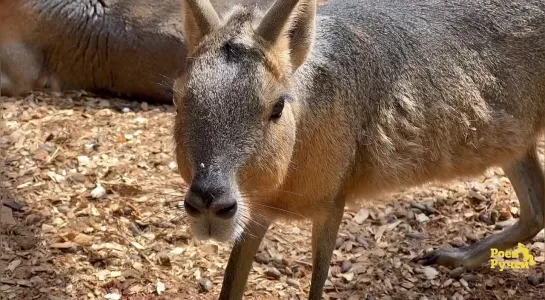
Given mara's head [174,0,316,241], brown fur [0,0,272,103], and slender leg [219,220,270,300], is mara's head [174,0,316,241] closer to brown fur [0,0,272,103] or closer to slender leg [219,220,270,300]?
slender leg [219,220,270,300]

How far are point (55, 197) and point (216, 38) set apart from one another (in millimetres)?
2251

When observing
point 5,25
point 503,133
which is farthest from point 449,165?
point 5,25

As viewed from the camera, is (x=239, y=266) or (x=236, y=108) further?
(x=239, y=266)

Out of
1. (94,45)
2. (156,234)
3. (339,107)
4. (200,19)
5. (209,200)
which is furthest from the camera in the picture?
(94,45)

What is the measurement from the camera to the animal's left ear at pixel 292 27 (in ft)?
9.81

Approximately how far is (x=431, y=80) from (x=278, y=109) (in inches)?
47.0

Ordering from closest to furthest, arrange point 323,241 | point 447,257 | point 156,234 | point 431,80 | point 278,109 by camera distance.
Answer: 1. point 278,109
2. point 323,241
3. point 431,80
4. point 156,234
5. point 447,257

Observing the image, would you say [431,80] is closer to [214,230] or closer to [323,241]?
[323,241]

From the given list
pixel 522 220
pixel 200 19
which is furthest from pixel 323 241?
pixel 522 220

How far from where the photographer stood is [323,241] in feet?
12.1

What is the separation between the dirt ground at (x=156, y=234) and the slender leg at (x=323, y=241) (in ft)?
2.18

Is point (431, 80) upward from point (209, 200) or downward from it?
upward

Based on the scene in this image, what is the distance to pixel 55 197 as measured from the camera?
4785 millimetres

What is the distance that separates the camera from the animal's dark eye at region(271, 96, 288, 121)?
294 centimetres
